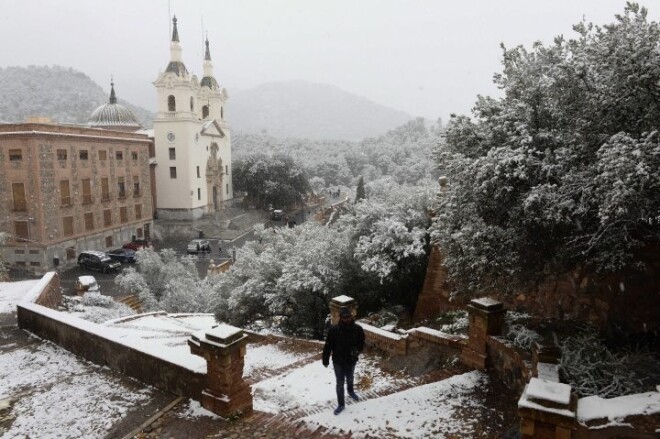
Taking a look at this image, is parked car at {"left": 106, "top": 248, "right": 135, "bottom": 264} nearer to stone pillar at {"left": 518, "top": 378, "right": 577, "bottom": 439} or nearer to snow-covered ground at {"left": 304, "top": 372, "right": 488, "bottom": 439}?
snow-covered ground at {"left": 304, "top": 372, "right": 488, "bottom": 439}

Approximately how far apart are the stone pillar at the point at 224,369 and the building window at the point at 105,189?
29.6 meters

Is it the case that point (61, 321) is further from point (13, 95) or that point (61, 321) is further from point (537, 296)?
point (13, 95)

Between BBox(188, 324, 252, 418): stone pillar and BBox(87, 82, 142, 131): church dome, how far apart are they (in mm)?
40740

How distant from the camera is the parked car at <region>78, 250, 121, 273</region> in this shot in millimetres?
27344

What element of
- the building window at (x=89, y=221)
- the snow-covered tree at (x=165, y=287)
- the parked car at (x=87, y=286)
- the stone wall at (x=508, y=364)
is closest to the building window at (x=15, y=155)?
the building window at (x=89, y=221)

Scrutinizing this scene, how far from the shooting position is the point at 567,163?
21.0 ft

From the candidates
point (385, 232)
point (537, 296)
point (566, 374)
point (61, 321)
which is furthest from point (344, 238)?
point (566, 374)

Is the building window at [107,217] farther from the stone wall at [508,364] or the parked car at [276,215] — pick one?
the stone wall at [508,364]

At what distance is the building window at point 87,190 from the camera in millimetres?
30312

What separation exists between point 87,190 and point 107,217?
2.68 metres

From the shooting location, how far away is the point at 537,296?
9305 millimetres

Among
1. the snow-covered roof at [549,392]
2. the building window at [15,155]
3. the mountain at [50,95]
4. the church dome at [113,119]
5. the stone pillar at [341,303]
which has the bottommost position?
the stone pillar at [341,303]

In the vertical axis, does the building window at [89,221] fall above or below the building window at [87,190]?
below

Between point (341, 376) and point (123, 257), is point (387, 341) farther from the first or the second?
point (123, 257)
